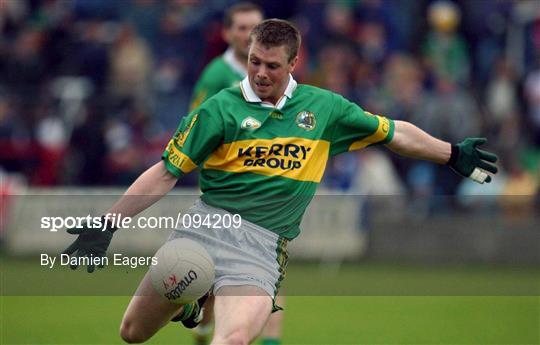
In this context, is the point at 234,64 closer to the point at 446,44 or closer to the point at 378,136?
the point at 378,136

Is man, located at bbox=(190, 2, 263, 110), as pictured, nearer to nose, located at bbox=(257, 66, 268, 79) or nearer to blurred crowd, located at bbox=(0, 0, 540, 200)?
nose, located at bbox=(257, 66, 268, 79)

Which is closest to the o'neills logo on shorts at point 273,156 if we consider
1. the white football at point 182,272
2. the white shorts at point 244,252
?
the white shorts at point 244,252

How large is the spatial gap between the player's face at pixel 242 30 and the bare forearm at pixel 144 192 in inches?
115

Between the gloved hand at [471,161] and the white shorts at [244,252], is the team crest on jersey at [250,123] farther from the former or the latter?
the gloved hand at [471,161]

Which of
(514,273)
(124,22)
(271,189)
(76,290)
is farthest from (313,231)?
(271,189)

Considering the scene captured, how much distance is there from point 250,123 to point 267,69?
0.34m

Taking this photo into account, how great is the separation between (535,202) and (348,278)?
298cm

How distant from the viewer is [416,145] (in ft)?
26.3

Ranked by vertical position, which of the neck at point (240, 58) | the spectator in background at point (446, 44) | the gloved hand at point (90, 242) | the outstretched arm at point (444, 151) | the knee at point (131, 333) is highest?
the outstretched arm at point (444, 151)

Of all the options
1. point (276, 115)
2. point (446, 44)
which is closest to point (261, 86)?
point (276, 115)

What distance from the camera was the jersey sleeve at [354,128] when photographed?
7848 millimetres

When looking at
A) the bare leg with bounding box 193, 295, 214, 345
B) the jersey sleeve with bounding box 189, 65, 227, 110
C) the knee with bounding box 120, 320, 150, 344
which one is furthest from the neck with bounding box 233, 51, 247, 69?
the knee with bounding box 120, 320, 150, 344

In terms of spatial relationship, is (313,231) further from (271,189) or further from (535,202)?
(271,189)

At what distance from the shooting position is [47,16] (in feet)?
66.8
